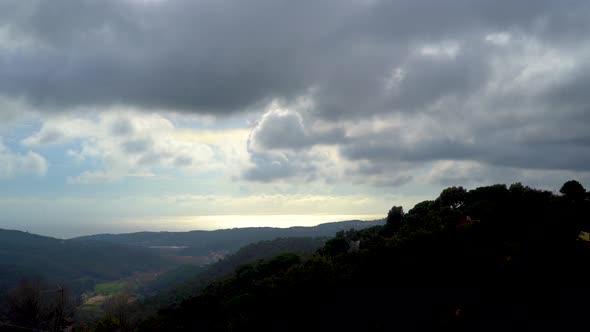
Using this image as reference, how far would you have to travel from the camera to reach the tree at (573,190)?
184ft

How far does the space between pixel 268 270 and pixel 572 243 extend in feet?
178

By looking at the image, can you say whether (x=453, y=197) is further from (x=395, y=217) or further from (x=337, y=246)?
(x=337, y=246)

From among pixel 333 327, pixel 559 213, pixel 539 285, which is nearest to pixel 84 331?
pixel 333 327

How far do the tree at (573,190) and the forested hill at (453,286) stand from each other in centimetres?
221

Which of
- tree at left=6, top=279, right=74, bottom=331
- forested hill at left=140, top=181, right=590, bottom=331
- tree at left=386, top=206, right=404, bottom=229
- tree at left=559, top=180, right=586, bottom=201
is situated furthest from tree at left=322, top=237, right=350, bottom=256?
tree at left=6, top=279, right=74, bottom=331

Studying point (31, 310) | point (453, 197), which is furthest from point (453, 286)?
point (31, 310)

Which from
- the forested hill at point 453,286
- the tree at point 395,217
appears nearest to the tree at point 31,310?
the forested hill at point 453,286

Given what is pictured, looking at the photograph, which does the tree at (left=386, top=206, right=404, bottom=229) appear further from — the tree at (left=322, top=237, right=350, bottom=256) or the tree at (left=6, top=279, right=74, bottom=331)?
the tree at (left=6, top=279, right=74, bottom=331)

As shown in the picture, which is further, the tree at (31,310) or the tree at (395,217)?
the tree at (395,217)

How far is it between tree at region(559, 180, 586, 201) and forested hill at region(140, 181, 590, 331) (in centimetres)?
221

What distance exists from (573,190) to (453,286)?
3457cm

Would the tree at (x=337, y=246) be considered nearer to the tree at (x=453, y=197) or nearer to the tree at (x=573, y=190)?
the tree at (x=453, y=197)

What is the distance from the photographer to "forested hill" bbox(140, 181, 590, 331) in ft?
97.0

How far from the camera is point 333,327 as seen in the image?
33062 mm
